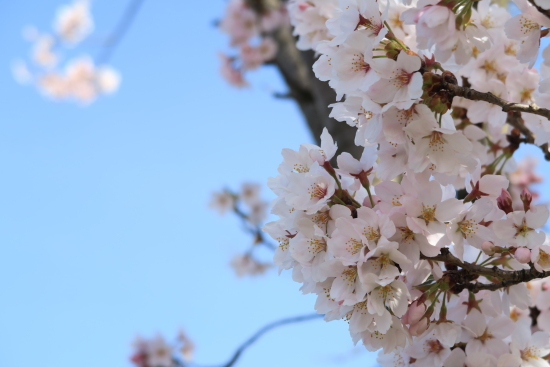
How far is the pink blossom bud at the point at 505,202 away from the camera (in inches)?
42.6

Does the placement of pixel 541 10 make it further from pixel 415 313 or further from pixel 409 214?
pixel 415 313

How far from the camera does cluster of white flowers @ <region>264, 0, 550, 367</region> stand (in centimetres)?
95

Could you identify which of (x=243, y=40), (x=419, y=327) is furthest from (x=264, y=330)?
(x=243, y=40)

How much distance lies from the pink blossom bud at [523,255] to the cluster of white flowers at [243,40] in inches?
125

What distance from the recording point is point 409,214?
0.96 meters

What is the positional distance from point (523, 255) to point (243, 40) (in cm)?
365

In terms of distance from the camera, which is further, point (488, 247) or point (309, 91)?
point (309, 91)

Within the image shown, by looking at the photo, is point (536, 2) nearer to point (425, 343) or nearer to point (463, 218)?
point (463, 218)

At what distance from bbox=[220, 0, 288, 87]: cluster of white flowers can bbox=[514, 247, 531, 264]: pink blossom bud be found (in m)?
3.17

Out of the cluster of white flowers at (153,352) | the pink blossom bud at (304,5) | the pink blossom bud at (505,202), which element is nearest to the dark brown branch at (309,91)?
the pink blossom bud at (304,5)

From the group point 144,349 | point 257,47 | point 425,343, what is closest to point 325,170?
point 425,343

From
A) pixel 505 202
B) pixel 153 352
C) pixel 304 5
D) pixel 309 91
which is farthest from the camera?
pixel 153 352

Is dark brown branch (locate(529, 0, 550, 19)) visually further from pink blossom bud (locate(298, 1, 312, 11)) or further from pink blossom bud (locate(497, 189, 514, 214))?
pink blossom bud (locate(298, 1, 312, 11))

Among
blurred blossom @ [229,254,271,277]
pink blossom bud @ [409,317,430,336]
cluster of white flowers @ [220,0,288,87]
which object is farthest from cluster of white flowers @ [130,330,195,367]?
pink blossom bud @ [409,317,430,336]
